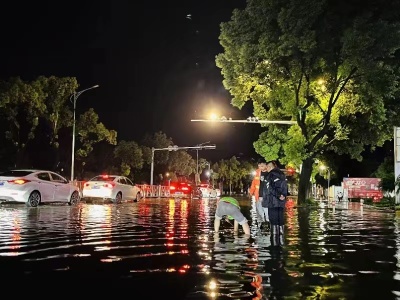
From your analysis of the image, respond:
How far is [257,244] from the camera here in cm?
1100

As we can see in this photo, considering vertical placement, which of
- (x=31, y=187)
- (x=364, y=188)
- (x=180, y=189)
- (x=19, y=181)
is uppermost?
(x=364, y=188)

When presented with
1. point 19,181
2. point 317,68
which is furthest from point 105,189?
point 317,68

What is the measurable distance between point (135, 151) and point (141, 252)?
2538 inches

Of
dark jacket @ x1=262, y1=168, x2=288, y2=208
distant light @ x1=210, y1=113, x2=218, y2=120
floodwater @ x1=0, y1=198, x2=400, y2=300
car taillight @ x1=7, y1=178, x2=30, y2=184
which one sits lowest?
floodwater @ x1=0, y1=198, x2=400, y2=300

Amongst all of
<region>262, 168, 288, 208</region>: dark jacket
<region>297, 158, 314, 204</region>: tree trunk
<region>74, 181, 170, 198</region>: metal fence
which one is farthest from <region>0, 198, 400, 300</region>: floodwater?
<region>74, 181, 170, 198</region>: metal fence

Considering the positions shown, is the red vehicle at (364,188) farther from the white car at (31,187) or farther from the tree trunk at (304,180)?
the white car at (31,187)

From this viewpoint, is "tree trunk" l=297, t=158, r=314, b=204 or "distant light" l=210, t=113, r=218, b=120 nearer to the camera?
"tree trunk" l=297, t=158, r=314, b=204

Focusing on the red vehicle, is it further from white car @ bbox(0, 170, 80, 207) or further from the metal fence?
white car @ bbox(0, 170, 80, 207)

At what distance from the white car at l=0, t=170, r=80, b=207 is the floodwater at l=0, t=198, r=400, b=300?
8.75 metres

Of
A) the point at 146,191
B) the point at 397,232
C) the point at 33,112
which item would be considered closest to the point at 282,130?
the point at 146,191

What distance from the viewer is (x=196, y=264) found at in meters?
8.19

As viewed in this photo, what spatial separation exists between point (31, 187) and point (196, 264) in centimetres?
1559

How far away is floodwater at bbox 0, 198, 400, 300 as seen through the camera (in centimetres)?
630

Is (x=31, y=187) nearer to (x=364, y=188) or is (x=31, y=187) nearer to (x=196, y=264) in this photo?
(x=196, y=264)
